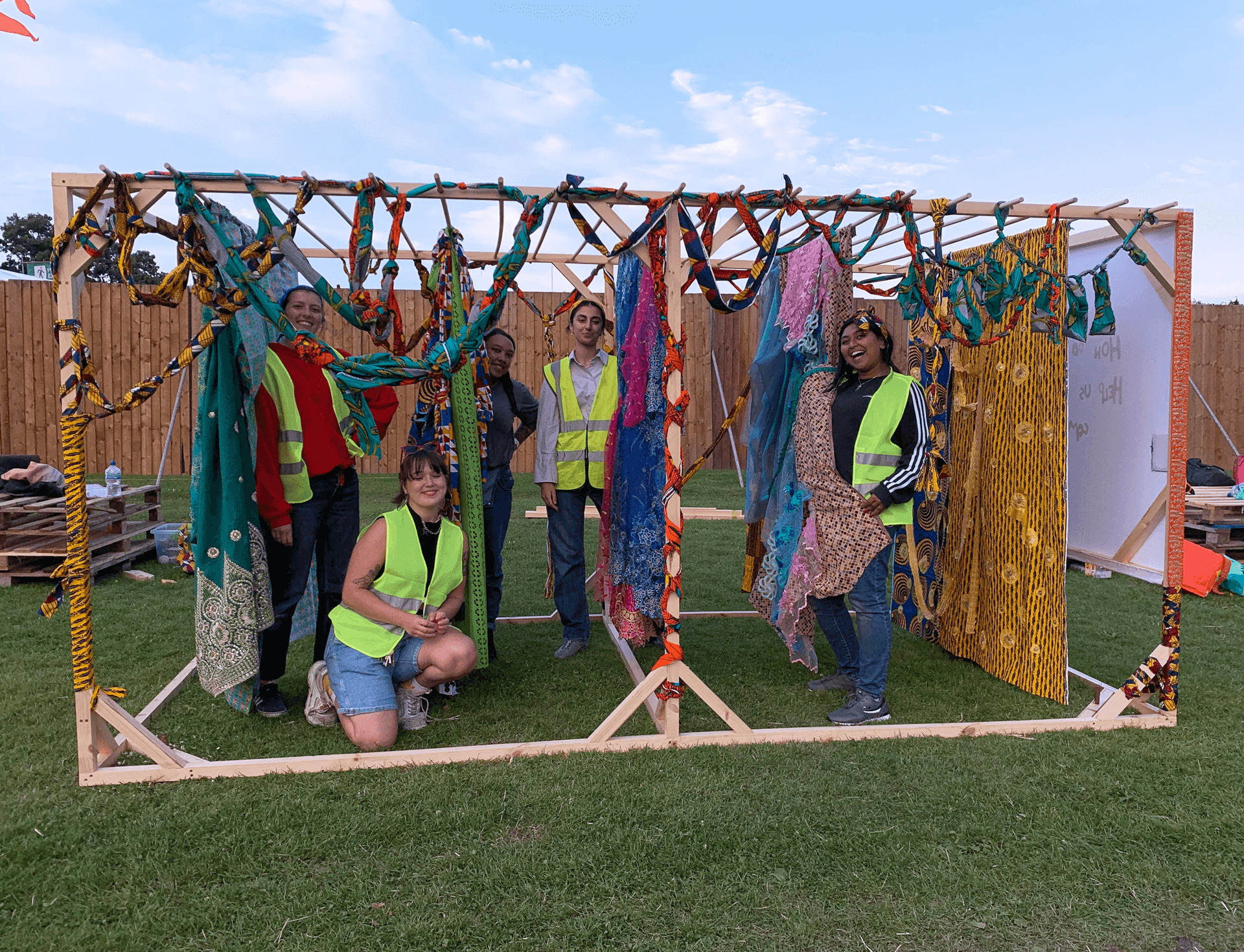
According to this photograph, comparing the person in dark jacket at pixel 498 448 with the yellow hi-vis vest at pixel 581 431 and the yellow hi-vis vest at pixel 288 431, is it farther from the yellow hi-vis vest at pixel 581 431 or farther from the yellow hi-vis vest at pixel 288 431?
the yellow hi-vis vest at pixel 288 431

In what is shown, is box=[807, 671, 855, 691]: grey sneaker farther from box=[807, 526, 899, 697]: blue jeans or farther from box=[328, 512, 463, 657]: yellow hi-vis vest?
box=[328, 512, 463, 657]: yellow hi-vis vest

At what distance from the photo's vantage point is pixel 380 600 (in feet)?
9.91

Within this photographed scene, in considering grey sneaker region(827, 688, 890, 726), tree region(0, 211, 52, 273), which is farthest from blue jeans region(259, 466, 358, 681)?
tree region(0, 211, 52, 273)

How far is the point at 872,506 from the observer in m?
3.14

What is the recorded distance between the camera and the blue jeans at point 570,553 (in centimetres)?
394

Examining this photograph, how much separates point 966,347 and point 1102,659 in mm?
1677

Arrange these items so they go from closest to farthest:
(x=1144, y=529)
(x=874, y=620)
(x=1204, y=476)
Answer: (x=874, y=620) → (x=1144, y=529) → (x=1204, y=476)

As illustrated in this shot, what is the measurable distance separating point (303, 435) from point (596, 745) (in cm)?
166

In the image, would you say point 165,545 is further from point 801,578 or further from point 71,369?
point 801,578

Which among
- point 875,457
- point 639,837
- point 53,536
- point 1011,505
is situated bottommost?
point 639,837

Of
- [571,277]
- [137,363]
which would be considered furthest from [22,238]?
[571,277]

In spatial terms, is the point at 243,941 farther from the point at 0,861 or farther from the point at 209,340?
the point at 209,340

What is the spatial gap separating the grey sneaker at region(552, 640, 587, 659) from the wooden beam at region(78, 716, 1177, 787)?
3.51 feet

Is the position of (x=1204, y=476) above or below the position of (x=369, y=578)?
above
